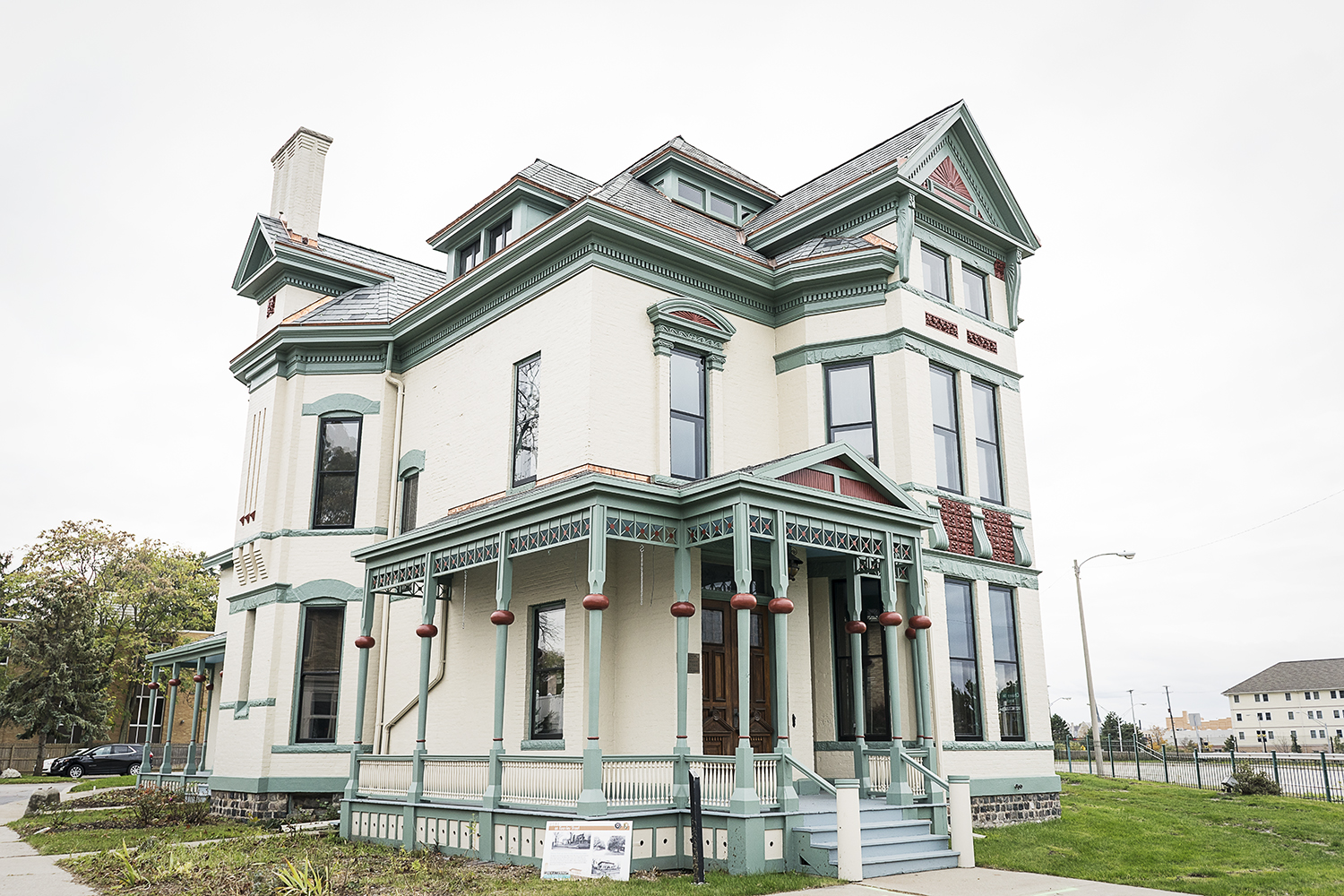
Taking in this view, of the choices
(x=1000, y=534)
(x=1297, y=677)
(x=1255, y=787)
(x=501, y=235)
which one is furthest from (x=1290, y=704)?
(x=501, y=235)

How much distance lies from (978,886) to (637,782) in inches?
160

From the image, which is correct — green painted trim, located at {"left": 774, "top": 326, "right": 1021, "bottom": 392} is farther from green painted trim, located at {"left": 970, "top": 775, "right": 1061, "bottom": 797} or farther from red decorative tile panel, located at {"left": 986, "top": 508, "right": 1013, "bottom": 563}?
green painted trim, located at {"left": 970, "top": 775, "right": 1061, "bottom": 797}

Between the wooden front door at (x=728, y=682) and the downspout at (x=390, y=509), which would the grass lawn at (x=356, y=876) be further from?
the downspout at (x=390, y=509)

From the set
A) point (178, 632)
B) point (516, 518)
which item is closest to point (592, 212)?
point (516, 518)

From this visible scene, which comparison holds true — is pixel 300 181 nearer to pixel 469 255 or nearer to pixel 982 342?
pixel 469 255

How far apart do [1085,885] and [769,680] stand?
5.40 m

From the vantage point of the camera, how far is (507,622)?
531 inches

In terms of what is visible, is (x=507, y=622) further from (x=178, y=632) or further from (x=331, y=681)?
(x=178, y=632)

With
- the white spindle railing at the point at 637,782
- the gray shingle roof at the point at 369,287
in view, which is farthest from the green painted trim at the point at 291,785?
the gray shingle roof at the point at 369,287

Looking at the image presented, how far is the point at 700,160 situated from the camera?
67.2ft

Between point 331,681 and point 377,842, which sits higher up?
point 331,681

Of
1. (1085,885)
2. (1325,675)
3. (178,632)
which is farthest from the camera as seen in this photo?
(1325,675)

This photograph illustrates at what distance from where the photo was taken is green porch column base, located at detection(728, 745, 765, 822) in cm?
1127

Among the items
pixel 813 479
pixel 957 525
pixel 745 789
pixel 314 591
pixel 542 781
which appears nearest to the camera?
pixel 745 789
